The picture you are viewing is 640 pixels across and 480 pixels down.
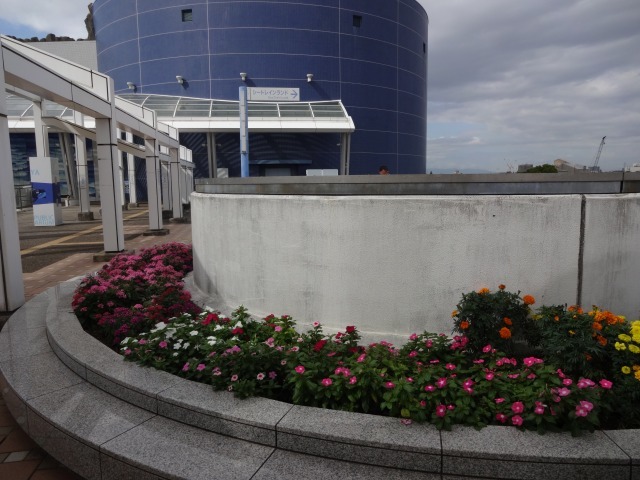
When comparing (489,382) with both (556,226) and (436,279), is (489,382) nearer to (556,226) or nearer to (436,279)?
(436,279)

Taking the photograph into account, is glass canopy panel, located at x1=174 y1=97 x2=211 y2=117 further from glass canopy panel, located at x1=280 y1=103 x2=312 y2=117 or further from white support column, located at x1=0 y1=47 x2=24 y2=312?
white support column, located at x1=0 y1=47 x2=24 y2=312

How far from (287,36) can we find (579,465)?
116 ft

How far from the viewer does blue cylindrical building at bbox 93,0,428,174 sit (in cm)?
3431

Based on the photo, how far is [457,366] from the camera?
360 cm

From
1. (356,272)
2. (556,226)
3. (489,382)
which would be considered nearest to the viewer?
(489,382)

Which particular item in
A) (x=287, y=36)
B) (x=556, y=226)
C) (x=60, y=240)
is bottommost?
(x=60, y=240)

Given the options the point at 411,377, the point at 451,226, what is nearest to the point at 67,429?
the point at 411,377

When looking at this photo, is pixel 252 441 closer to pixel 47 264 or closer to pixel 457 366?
pixel 457 366

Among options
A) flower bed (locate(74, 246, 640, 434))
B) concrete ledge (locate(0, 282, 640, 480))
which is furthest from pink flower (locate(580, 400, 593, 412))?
concrete ledge (locate(0, 282, 640, 480))

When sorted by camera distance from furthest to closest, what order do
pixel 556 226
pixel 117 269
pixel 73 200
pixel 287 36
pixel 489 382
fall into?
pixel 73 200 < pixel 287 36 < pixel 117 269 < pixel 556 226 < pixel 489 382

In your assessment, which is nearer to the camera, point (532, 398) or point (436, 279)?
point (532, 398)

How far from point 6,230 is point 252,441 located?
17.7 feet

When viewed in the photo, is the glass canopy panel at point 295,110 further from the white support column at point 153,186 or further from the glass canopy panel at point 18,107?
the glass canopy panel at point 18,107

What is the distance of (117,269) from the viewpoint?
290 inches
